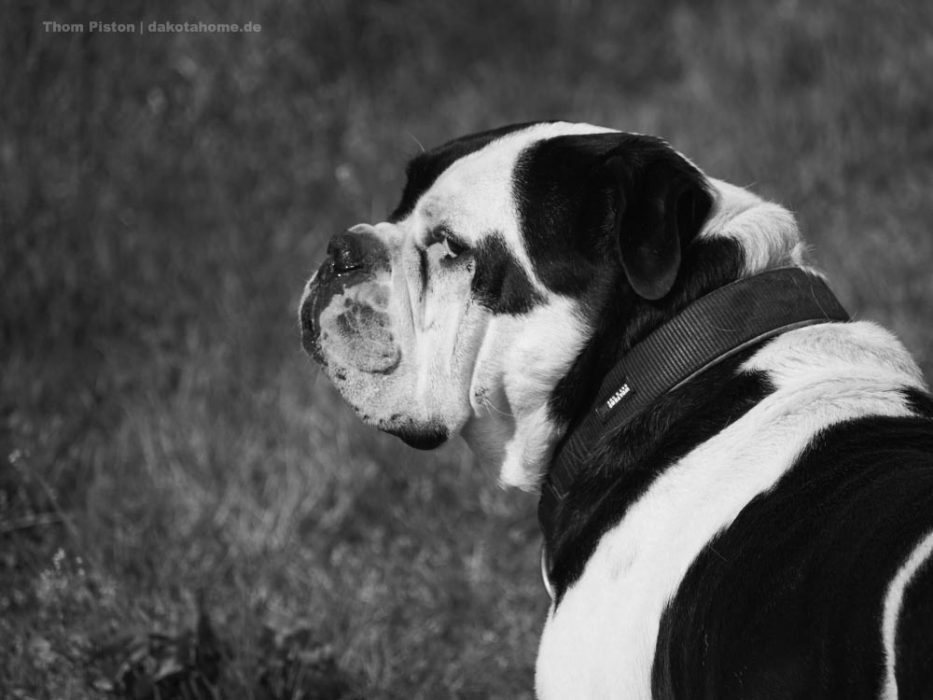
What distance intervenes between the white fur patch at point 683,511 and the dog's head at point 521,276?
283 millimetres

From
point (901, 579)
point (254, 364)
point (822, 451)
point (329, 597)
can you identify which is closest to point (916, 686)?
point (901, 579)

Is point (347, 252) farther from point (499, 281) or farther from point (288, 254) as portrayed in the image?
point (288, 254)

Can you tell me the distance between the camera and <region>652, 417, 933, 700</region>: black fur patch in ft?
6.50

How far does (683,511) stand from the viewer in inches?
94.2

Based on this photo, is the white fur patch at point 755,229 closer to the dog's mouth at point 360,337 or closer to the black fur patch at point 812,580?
the black fur patch at point 812,580

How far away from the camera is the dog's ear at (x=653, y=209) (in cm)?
256

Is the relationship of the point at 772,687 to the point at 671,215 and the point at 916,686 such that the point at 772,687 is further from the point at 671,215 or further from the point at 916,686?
the point at 671,215

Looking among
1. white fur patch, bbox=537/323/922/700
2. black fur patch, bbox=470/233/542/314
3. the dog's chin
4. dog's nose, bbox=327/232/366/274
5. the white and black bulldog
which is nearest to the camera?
the white and black bulldog

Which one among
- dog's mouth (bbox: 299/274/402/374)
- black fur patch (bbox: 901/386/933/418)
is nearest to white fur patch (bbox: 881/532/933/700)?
black fur patch (bbox: 901/386/933/418)

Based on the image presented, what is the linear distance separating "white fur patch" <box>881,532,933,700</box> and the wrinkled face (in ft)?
2.95

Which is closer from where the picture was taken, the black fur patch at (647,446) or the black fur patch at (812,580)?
→ the black fur patch at (812,580)

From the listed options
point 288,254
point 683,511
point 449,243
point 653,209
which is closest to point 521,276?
point 449,243

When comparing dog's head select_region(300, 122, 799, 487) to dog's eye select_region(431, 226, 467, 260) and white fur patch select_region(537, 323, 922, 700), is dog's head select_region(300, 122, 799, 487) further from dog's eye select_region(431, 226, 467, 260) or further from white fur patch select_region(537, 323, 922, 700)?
white fur patch select_region(537, 323, 922, 700)

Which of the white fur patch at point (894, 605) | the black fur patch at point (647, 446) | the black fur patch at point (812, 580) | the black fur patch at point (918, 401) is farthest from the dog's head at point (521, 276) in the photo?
the white fur patch at point (894, 605)
